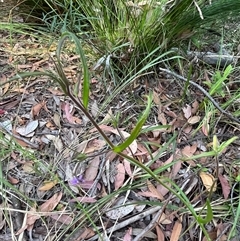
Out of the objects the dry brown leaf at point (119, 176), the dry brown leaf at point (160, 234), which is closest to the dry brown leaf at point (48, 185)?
the dry brown leaf at point (119, 176)

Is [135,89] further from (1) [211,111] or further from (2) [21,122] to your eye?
(2) [21,122]

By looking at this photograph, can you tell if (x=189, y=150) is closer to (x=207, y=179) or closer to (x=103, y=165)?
(x=207, y=179)

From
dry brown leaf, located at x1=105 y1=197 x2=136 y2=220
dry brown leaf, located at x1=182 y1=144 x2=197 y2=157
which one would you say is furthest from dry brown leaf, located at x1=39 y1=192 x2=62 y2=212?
dry brown leaf, located at x1=182 y1=144 x2=197 y2=157

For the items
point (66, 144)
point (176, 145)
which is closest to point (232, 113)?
point (176, 145)

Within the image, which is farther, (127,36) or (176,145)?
(127,36)

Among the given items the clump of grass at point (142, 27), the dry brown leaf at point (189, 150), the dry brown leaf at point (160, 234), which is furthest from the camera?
the clump of grass at point (142, 27)

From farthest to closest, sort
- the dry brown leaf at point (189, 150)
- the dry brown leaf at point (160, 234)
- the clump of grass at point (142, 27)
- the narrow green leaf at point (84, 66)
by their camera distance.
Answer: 1. the clump of grass at point (142, 27)
2. the dry brown leaf at point (189, 150)
3. the dry brown leaf at point (160, 234)
4. the narrow green leaf at point (84, 66)

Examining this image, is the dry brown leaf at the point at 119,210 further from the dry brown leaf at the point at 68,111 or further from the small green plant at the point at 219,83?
the small green plant at the point at 219,83
